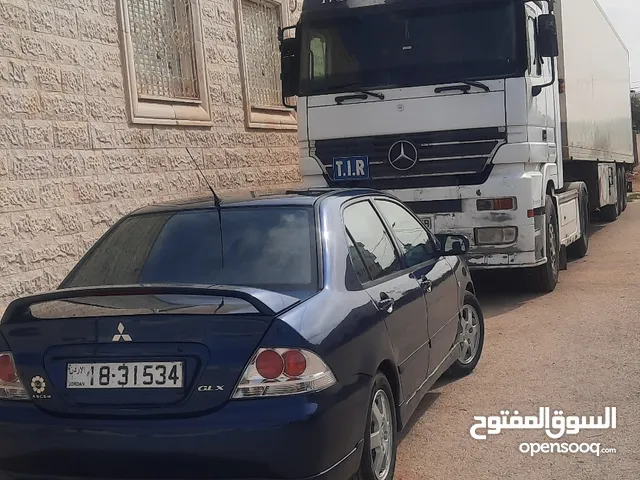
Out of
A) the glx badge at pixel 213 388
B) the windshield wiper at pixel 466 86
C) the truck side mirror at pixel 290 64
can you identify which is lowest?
the glx badge at pixel 213 388

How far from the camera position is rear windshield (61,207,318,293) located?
389 cm

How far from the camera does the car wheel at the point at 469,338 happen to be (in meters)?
6.22

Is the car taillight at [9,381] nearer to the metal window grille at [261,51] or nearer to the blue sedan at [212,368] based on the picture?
the blue sedan at [212,368]

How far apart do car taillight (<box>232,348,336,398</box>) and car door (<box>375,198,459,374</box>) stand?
1.74 m

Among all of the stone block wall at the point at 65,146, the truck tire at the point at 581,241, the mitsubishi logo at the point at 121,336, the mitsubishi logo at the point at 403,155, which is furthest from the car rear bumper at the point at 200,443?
the truck tire at the point at 581,241

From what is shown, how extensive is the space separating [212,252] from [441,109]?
5.35 meters

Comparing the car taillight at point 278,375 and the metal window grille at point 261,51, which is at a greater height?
the metal window grille at point 261,51

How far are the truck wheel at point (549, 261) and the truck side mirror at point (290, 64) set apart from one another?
328cm

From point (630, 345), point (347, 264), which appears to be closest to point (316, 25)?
point (630, 345)

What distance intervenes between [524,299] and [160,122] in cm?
492

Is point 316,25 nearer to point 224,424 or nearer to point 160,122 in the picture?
point 160,122

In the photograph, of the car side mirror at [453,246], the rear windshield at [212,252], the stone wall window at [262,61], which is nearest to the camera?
the rear windshield at [212,252]

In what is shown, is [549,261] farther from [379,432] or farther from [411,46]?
[379,432]

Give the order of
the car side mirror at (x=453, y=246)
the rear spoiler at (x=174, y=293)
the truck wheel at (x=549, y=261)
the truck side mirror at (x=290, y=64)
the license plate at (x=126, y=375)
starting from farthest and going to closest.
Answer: the truck wheel at (x=549, y=261) < the truck side mirror at (x=290, y=64) < the car side mirror at (x=453, y=246) < the rear spoiler at (x=174, y=293) < the license plate at (x=126, y=375)
